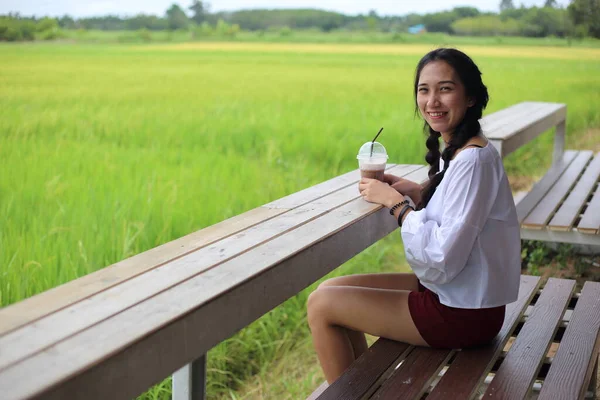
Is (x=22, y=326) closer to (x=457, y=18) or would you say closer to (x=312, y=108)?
(x=312, y=108)

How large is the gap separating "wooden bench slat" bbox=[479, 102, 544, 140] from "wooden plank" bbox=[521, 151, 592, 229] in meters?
0.40

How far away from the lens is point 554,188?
154 inches

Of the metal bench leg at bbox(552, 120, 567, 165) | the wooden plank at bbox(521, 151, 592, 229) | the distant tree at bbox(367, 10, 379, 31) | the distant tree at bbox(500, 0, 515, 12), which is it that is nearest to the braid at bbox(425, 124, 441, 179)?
the wooden plank at bbox(521, 151, 592, 229)

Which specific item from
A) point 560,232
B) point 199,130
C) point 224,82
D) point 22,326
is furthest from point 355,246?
point 224,82

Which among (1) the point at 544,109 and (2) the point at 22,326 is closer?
(2) the point at 22,326

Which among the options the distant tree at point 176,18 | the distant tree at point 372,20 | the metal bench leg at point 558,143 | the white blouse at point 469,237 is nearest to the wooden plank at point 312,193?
the white blouse at point 469,237

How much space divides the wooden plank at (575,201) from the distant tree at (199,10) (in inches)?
134

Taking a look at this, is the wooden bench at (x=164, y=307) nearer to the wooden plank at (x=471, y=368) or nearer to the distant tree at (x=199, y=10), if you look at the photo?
the wooden plank at (x=471, y=368)

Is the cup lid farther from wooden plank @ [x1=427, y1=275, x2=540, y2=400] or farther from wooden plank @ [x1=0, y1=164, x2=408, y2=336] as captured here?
wooden plank @ [x1=427, y1=275, x2=540, y2=400]

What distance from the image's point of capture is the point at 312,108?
6.38 meters

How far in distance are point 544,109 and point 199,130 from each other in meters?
2.19

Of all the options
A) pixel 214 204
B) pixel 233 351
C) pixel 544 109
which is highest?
pixel 544 109

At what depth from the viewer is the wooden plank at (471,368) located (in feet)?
4.96

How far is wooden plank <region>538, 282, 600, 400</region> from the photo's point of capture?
5.15ft
